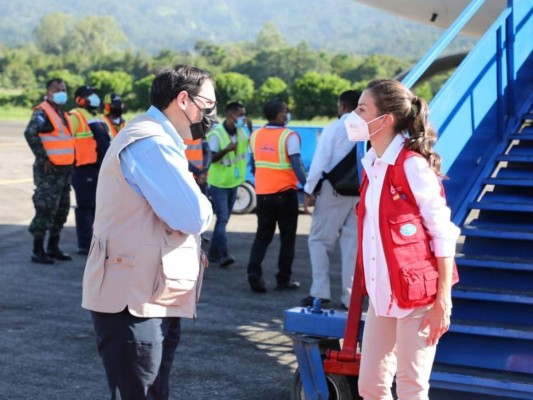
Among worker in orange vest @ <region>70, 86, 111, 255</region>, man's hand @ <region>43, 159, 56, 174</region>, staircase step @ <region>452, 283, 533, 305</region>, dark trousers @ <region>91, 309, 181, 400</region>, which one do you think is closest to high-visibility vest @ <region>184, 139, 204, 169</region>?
worker in orange vest @ <region>70, 86, 111, 255</region>

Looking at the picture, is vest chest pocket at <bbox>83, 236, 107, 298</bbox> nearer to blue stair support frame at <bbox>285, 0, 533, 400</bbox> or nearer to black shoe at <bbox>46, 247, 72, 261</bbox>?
blue stair support frame at <bbox>285, 0, 533, 400</bbox>

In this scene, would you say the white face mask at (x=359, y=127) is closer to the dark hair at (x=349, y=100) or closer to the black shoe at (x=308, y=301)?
the dark hair at (x=349, y=100)

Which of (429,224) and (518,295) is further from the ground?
(429,224)

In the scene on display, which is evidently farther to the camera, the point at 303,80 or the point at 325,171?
the point at 303,80

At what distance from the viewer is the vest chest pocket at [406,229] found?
152 inches

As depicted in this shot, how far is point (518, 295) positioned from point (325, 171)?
10.1 feet

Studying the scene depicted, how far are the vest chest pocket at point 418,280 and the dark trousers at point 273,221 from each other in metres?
4.96

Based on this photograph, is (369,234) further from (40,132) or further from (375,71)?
(375,71)

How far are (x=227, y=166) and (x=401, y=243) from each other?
6.30m

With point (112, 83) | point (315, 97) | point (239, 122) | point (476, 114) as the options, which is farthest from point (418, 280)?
point (112, 83)

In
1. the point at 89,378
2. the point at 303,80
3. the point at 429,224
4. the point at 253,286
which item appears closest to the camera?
the point at 429,224

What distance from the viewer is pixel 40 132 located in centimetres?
984

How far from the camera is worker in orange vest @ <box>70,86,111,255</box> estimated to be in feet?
33.7

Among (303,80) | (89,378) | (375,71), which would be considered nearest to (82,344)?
(89,378)
